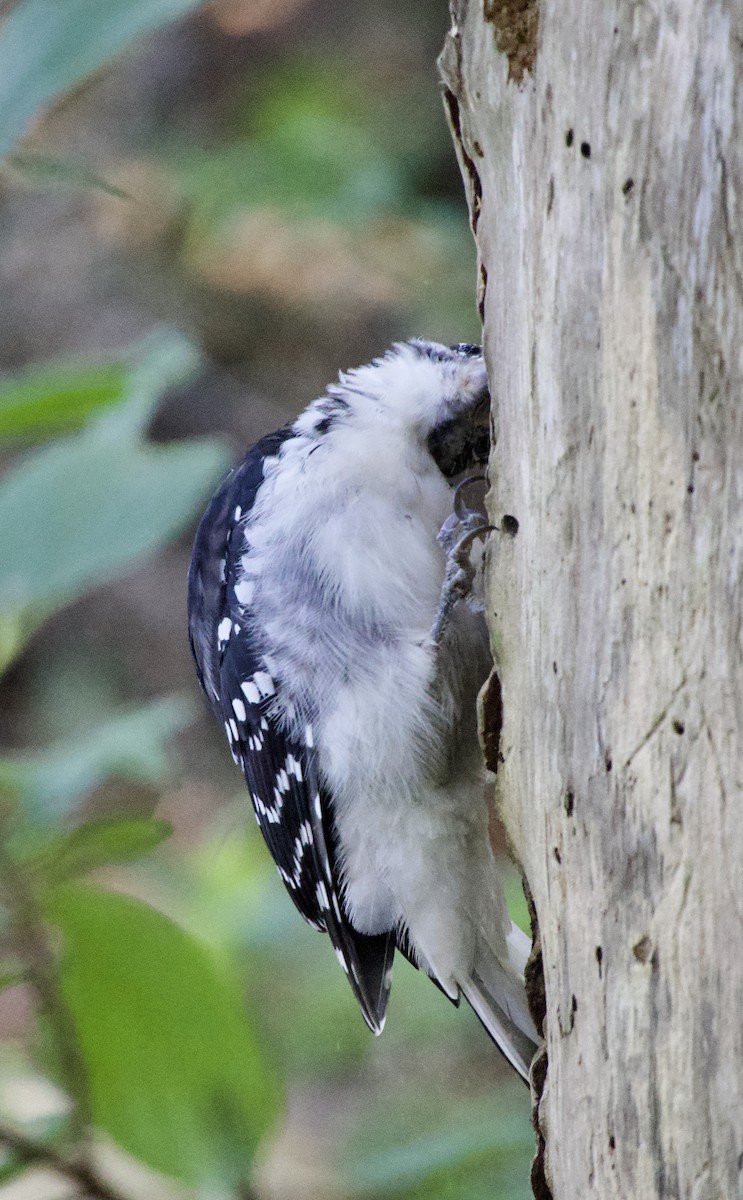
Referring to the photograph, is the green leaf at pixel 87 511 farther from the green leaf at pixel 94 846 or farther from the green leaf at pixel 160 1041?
the green leaf at pixel 160 1041

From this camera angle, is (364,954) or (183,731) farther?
(183,731)

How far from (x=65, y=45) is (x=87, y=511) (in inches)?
18.5

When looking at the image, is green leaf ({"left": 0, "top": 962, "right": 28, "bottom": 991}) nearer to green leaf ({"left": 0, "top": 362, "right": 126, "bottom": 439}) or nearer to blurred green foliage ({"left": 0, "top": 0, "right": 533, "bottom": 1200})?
blurred green foliage ({"left": 0, "top": 0, "right": 533, "bottom": 1200})

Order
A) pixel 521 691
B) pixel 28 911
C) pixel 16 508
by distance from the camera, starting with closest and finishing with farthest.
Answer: pixel 16 508
pixel 521 691
pixel 28 911

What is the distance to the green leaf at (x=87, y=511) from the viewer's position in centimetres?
144

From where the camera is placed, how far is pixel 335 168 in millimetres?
5203

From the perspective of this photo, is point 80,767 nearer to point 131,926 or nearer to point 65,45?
point 131,926

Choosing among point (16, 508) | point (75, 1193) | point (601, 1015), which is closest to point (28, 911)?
point (75, 1193)

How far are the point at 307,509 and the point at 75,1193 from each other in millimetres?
1097

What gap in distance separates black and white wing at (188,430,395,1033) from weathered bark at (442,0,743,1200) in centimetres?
66

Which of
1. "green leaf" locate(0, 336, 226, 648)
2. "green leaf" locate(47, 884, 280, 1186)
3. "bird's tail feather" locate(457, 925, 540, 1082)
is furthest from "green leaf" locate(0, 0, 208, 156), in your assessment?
"bird's tail feather" locate(457, 925, 540, 1082)

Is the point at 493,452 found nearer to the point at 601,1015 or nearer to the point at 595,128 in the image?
the point at 595,128

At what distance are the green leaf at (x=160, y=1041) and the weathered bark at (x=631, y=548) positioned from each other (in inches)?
22.2

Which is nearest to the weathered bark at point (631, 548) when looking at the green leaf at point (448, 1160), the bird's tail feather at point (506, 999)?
the green leaf at point (448, 1160)
